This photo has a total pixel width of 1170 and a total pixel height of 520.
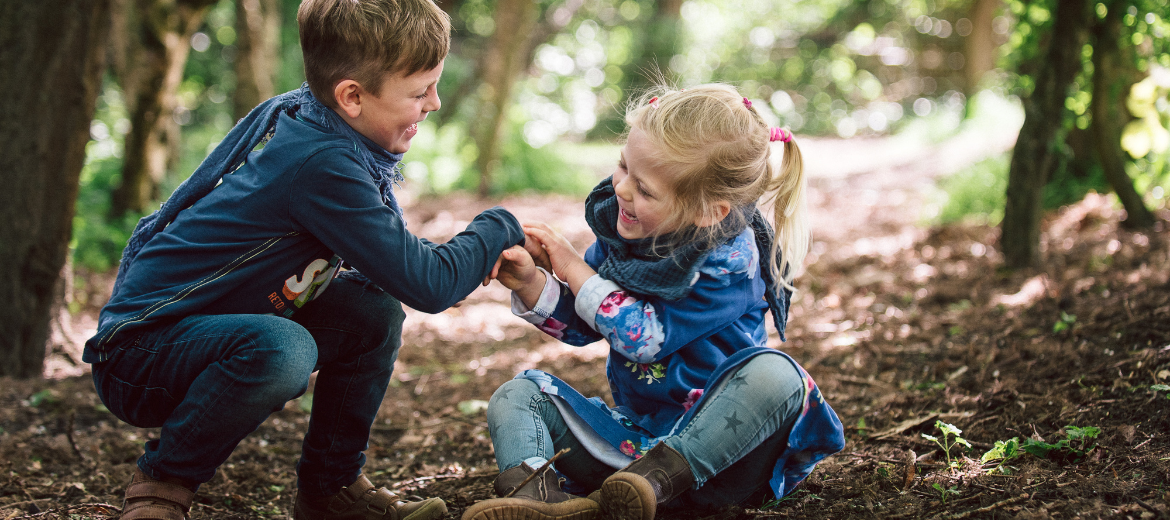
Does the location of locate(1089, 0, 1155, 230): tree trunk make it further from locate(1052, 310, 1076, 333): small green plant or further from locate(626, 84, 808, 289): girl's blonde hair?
locate(626, 84, 808, 289): girl's blonde hair

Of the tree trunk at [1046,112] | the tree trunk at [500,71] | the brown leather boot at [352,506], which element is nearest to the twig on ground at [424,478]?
the brown leather boot at [352,506]

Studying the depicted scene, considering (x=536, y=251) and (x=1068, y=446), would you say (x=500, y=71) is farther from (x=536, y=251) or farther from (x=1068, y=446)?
(x=1068, y=446)

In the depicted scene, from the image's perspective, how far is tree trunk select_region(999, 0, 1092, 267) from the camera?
440 centimetres

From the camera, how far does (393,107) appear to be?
212cm

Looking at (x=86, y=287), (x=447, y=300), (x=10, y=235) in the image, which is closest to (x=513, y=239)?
(x=447, y=300)

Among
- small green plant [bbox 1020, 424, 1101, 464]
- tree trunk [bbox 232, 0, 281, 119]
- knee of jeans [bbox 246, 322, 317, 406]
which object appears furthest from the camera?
tree trunk [bbox 232, 0, 281, 119]

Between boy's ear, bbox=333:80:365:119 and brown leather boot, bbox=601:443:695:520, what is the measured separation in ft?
3.59

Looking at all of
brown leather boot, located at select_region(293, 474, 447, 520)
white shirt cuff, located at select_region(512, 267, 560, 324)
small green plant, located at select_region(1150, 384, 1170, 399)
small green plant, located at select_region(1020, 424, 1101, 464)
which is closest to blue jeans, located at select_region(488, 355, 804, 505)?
white shirt cuff, located at select_region(512, 267, 560, 324)

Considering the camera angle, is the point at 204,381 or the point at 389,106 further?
the point at 389,106

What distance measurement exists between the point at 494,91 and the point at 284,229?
864 cm

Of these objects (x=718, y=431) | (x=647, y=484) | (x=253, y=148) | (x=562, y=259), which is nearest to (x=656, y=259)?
(x=562, y=259)

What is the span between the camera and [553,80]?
19844 millimetres

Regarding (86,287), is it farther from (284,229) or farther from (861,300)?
(861,300)

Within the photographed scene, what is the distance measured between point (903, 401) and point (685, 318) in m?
1.26
